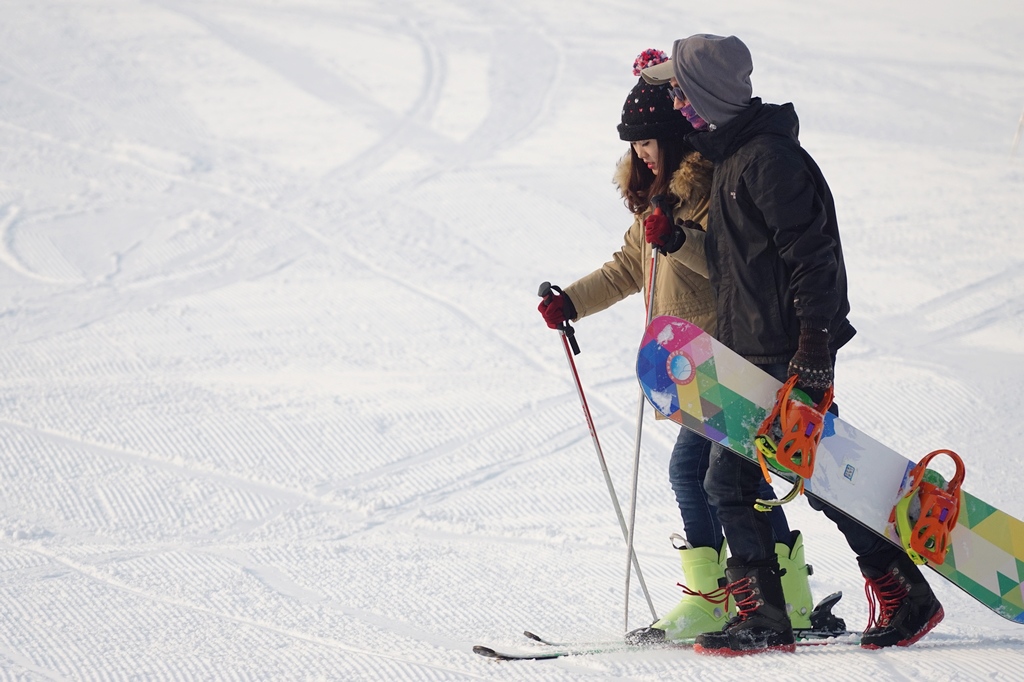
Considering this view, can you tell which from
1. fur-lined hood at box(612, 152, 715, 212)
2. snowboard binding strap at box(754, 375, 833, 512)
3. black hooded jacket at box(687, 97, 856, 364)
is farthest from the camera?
fur-lined hood at box(612, 152, 715, 212)

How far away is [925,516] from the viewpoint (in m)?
2.64

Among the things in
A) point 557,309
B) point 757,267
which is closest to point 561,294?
point 557,309

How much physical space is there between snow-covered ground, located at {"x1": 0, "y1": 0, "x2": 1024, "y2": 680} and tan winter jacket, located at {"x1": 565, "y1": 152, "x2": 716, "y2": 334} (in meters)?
0.96

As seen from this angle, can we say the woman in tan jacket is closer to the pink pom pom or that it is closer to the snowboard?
the pink pom pom

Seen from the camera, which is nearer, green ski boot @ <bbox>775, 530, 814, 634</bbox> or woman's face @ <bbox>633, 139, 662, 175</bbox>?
woman's face @ <bbox>633, 139, 662, 175</bbox>

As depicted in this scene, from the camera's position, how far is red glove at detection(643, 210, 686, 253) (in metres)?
2.41

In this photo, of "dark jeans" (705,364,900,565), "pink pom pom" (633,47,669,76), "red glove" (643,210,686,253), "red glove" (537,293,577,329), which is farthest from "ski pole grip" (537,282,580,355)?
"pink pom pom" (633,47,669,76)

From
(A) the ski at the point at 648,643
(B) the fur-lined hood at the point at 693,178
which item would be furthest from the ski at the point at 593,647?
(B) the fur-lined hood at the point at 693,178

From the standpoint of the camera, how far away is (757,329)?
2430 mm

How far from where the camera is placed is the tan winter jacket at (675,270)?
2512 mm

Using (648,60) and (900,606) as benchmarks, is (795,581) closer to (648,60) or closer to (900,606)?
(900,606)

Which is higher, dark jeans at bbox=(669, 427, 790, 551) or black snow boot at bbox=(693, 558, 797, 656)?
dark jeans at bbox=(669, 427, 790, 551)

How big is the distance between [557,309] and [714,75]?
80cm

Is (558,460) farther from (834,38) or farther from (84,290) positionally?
(834,38)
